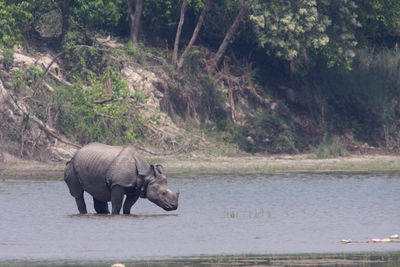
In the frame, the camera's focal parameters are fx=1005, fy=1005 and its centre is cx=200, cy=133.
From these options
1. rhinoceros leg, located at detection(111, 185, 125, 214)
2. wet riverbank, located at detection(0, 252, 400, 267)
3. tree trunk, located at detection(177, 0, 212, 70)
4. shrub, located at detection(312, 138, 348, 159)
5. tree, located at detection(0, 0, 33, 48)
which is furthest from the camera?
tree trunk, located at detection(177, 0, 212, 70)

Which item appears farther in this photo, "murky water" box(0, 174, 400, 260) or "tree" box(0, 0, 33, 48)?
"tree" box(0, 0, 33, 48)

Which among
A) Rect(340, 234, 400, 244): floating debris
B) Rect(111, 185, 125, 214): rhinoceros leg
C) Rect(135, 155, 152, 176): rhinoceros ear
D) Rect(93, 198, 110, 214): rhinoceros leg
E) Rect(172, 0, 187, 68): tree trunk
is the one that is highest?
Rect(172, 0, 187, 68): tree trunk

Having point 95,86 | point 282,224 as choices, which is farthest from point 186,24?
point 282,224

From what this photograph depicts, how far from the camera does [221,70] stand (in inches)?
1670

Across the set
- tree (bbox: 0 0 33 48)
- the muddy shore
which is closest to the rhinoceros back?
the muddy shore

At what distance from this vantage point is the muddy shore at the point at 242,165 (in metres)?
33.9

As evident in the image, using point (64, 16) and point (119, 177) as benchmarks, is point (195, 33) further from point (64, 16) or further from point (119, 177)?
point (119, 177)

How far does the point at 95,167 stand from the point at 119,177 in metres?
0.69

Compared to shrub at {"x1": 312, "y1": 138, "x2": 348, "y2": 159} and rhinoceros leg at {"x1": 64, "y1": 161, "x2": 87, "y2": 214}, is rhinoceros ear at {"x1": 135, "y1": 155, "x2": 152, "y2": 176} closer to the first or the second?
rhinoceros leg at {"x1": 64, "y1": 161, "x2": 87, "y2": 214}

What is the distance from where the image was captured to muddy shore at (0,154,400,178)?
1334 inches

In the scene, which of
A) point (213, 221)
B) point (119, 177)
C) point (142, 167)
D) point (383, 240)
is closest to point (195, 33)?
point (142, 167)

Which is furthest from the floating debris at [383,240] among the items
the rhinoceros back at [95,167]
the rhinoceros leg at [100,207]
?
the rhinoceros leg at [100,207]

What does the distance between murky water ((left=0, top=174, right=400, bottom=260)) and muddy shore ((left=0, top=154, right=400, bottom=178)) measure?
243cm

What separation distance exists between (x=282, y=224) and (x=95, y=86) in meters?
15.7
